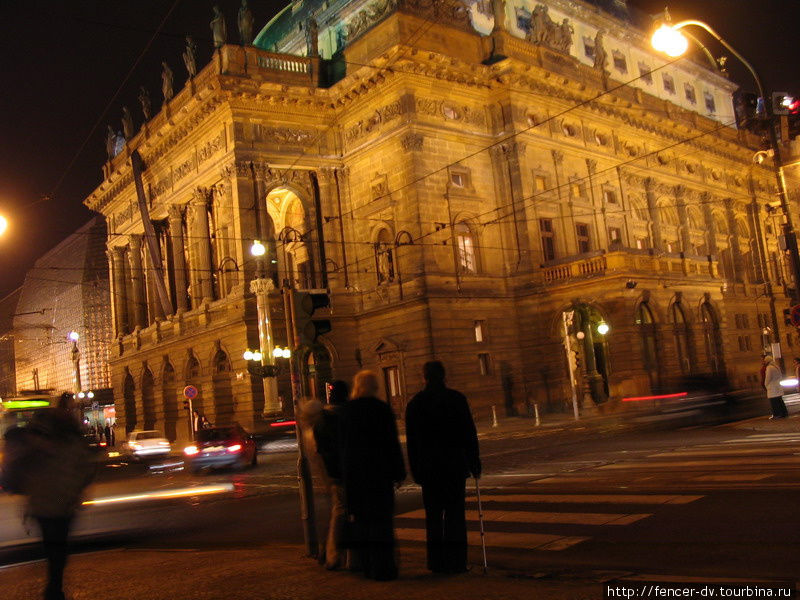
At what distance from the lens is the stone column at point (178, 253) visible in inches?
1837

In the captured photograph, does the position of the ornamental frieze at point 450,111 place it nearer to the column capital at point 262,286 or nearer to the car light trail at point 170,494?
the column capital at point 262,286

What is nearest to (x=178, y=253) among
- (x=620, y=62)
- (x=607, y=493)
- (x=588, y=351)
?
(x=588, y=351)

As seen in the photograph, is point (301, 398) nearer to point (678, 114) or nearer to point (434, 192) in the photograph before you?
point (434, 192)

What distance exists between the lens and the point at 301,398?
9570 millimetres

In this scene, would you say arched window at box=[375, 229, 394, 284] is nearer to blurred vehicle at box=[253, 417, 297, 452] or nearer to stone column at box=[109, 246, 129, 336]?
blurred vehicle at box=[253, 417, 297, 452]

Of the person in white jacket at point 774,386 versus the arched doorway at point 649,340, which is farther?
the arched doorway at point 649,340

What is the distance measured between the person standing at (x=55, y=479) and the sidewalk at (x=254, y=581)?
2.51 ft

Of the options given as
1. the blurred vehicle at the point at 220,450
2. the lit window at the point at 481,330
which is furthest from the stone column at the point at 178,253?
the blurred vehicle at the point at 220,450

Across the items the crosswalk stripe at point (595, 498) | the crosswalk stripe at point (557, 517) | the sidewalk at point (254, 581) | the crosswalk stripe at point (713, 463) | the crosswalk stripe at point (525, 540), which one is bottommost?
the crosswalk stripe at point (525, 540)

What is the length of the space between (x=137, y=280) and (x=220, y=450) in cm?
3105

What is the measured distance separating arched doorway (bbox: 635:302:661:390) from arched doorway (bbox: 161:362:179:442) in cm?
2648

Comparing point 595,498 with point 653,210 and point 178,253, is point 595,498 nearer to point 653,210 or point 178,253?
point 178,253

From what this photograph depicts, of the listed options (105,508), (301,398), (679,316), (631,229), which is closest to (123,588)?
(301,398)

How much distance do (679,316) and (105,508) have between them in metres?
33.1
